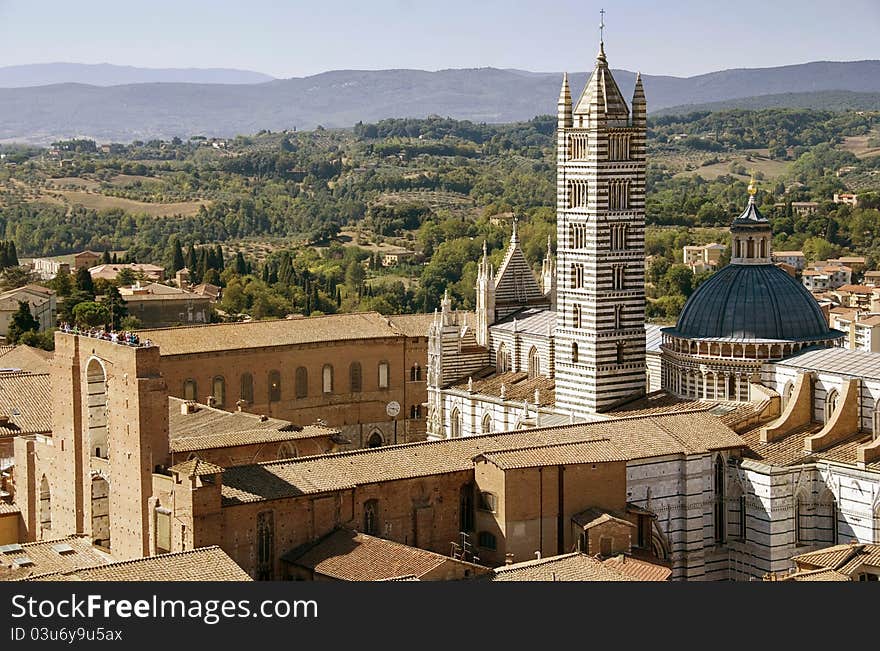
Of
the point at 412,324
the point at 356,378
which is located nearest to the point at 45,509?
the point at 356,378

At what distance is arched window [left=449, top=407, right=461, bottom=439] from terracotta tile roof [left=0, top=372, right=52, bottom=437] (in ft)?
33.0

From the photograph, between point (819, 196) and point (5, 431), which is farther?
point (819, 196)

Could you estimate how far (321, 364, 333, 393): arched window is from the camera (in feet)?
158

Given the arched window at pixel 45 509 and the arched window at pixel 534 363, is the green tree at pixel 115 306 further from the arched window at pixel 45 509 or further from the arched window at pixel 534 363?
the arched window at pixel 45 509

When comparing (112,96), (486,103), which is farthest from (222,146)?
(486,103)

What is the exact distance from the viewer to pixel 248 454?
33.7 metres

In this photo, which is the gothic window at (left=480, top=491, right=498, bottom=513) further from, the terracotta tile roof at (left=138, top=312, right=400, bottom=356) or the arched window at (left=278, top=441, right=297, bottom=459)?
the terracotta tile roof at (left=138, top=312, right=400, bottom=356)

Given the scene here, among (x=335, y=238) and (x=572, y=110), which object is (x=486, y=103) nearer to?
(x=335, y=238)

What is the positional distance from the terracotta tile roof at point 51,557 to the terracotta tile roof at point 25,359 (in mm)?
15668

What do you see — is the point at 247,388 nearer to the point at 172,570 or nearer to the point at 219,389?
the point at 219,389

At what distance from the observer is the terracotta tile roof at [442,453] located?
93.4 feet

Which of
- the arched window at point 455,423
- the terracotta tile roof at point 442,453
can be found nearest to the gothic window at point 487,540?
the terracotta tile roof at point 442,453

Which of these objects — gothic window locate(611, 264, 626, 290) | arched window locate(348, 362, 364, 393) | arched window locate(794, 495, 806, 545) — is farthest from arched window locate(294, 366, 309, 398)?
arched window locate(794, 495, 806, 545)

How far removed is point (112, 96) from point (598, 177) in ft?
474
